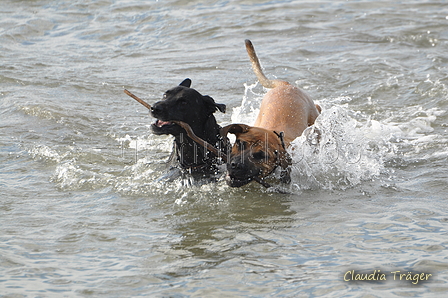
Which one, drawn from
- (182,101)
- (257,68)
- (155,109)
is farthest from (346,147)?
(155,109)

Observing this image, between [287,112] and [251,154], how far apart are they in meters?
1.38

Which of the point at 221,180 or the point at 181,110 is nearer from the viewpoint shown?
the point at 181,110

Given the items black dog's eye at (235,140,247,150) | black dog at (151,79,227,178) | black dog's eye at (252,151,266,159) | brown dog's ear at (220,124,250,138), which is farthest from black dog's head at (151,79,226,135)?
black dog's eye at (252,151,266,159)

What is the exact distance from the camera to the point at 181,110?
5.98 metres

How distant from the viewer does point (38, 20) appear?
15.4 metres

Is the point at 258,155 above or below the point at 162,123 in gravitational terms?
below

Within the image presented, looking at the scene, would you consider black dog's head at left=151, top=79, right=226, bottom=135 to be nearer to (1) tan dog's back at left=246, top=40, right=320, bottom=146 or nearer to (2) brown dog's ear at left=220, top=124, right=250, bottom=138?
(2) brown dog's ear at left=220, top=124, right=250, bottom=138

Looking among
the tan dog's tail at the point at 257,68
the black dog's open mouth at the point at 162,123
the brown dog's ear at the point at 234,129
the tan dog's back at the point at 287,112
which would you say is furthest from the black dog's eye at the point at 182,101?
the tan dog's tail at the point at 257,68

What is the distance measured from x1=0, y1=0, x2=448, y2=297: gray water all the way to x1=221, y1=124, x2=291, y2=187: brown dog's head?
0.33 meters

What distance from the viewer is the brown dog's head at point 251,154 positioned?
5.41 metres

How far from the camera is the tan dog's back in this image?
636 cm

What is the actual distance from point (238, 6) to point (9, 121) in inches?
385

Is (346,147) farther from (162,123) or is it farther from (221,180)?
(162,123)

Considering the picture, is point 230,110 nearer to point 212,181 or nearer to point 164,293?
point 212,181
